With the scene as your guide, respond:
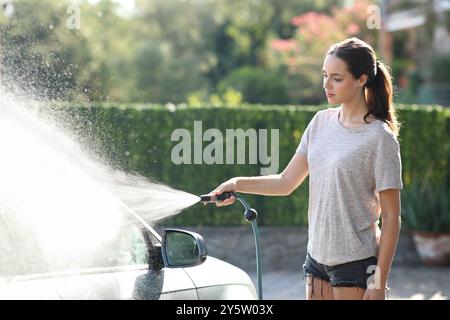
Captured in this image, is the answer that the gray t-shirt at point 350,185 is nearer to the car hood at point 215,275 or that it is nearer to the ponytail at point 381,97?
the ponytail at point 381,97

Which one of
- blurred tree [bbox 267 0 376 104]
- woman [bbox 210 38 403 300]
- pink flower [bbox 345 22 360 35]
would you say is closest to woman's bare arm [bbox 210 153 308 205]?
woman [bbox 210 38 403 300]

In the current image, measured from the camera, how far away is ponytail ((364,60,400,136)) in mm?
3121

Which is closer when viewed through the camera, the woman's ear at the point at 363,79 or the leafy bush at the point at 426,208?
the woman's ear at the point at 363,79

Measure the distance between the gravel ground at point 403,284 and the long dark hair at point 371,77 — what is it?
4107 millimetres

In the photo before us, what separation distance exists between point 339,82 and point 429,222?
553 cm

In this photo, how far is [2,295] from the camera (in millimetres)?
2572

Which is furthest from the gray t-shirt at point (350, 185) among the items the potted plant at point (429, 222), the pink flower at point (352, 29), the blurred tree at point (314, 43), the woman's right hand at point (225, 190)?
the pink flower at point (352, 29)

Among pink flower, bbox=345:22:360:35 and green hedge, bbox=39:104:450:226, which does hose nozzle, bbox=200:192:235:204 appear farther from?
pink flower, bbox=345:22:360:35

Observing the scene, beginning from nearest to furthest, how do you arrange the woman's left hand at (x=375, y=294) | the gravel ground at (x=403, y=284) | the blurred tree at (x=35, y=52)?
the woman's left hand at (x=375, y=294)
the blurred tree at (x=35, y=52)
the gravel ground at (x=403, y=284)

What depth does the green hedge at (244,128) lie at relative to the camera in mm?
8227

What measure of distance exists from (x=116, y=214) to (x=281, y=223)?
5.64 m

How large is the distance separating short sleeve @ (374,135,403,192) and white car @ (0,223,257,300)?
2.53ft

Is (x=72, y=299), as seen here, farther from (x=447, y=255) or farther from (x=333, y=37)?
(x=333, y=37)
